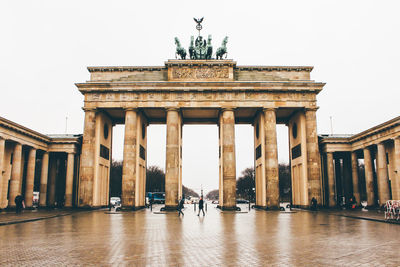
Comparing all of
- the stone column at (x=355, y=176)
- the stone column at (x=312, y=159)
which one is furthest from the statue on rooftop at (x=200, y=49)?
the stone column at (x=355, y=176)

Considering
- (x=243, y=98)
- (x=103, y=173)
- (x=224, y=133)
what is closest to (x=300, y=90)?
(x=243, y=98)

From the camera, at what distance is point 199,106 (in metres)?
42.3

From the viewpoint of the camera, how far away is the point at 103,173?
46.4m

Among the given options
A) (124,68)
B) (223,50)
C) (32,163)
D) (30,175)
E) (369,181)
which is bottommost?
(369,181)

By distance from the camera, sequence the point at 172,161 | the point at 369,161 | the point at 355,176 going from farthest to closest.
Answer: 1. the point at 355,176
2. the point at 369,161
3. the point at 172,161

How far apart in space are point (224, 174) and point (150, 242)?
90.5 feet

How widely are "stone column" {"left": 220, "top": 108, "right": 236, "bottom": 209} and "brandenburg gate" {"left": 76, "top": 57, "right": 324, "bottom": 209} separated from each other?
0.11 feet

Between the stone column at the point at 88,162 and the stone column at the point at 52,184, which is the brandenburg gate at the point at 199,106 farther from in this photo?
the stone column at the point at 52,184

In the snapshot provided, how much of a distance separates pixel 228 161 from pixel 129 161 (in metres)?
11.7

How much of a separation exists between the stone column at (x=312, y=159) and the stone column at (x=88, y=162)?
2601 centimetres

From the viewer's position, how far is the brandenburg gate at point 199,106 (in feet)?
135

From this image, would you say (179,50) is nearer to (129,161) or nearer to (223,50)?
(223,50)

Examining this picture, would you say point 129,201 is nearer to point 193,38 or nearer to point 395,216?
point 193,38

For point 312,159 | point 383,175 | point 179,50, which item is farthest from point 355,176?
point 179,50
